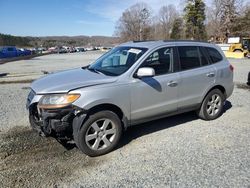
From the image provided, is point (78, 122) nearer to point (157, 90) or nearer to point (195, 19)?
point (157, 90)

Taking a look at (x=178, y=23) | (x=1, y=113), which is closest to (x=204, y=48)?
(x=1, y=113)

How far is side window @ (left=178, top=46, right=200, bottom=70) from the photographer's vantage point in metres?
4.98

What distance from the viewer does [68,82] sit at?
4035mm

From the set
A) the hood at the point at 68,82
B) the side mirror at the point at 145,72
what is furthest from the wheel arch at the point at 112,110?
the side mirror at the point at 145,72

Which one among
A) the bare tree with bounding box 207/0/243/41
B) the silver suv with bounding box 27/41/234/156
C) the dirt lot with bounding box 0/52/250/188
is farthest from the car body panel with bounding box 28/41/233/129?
the bare tree with bounding box 207/0/243/41

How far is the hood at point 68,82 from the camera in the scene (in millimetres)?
3864

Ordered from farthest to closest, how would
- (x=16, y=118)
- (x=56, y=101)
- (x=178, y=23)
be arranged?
(x=178, y=23)
(x=16, y=118)
(x=56, y=101)

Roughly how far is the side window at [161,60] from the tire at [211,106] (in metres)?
1.33

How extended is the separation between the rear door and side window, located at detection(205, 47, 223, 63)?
18 cm

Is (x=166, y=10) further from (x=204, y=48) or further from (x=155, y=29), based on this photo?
(x=204, y=48)

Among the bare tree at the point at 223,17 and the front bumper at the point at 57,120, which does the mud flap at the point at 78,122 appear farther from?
the bare tree at the point at 223,17

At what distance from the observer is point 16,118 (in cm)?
602

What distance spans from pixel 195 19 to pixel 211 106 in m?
63.7

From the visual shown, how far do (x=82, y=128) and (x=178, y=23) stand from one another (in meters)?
76.0
